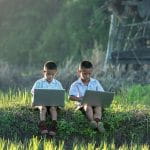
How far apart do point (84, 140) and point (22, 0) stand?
25.4 metres

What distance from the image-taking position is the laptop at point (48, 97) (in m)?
9.63

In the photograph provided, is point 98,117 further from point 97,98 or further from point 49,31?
point 49,31

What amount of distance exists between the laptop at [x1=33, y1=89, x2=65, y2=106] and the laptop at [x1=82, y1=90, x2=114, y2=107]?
339mm

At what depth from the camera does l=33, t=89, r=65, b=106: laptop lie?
31.6 feet

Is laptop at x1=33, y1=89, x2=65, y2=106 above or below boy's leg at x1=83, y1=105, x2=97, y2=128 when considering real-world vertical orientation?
above

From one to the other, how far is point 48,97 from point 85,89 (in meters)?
0.83

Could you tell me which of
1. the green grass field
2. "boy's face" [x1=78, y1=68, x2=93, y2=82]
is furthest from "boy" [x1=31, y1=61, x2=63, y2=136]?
"boy's face" [x1=78, y1=68, x2=93, y2=82]

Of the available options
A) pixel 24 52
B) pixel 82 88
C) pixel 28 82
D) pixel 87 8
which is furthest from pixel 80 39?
pixel 82 88

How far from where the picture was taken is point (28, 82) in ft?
61.1

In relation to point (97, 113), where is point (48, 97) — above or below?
above

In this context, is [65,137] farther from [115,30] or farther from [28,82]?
[115,30]

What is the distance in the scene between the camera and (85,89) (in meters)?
10.3

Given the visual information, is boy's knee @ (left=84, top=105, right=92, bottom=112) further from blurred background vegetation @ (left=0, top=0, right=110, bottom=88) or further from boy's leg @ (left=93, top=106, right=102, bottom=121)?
blurred background vegetation @ (left=0, top=0, right=110, bottom=88)

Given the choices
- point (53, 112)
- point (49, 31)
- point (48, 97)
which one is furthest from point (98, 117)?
point (49, 31)
